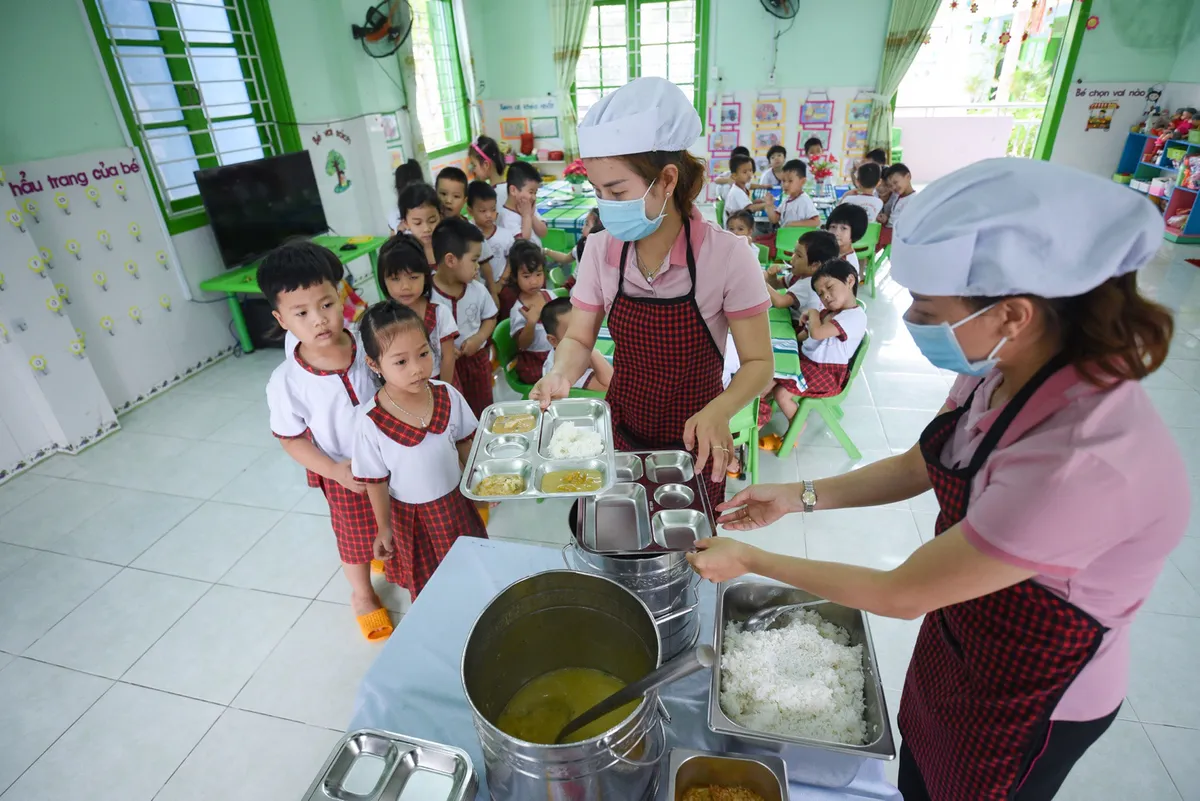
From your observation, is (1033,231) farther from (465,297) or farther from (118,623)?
(118,623)

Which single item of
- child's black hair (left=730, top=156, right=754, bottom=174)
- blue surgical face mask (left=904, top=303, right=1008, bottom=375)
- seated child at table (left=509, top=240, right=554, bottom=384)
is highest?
blue surgical face mask (left=904, top=303, right=1008, bottom=375)

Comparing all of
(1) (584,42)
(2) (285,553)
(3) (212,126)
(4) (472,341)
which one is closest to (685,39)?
(1) (584,42)

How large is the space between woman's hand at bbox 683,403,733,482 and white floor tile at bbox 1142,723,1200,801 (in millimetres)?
1869

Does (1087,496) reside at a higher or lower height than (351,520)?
higher

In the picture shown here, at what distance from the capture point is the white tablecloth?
110 cm

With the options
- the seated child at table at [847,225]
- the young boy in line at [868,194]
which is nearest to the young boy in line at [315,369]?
the seated child at table at [847,225]

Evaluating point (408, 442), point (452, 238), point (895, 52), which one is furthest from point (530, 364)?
point (895, 52)

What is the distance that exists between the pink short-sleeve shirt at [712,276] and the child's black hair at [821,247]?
7.96 feet

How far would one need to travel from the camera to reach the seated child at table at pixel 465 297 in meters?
3.28

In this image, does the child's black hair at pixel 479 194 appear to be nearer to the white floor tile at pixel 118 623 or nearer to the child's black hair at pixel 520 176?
the child's black hair at pixel 520 176

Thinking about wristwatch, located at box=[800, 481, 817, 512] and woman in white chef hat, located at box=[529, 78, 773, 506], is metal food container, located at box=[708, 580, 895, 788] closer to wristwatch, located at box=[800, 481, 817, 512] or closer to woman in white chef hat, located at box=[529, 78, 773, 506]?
wristwatch, located at box=[800, 481, 817, 512]

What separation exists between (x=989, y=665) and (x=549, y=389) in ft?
4.10

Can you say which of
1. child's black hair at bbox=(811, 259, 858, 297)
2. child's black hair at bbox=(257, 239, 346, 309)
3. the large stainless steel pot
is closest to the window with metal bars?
child's black hair at bbox=(811, 259, 858, 297)

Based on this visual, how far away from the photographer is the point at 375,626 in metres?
2.58
